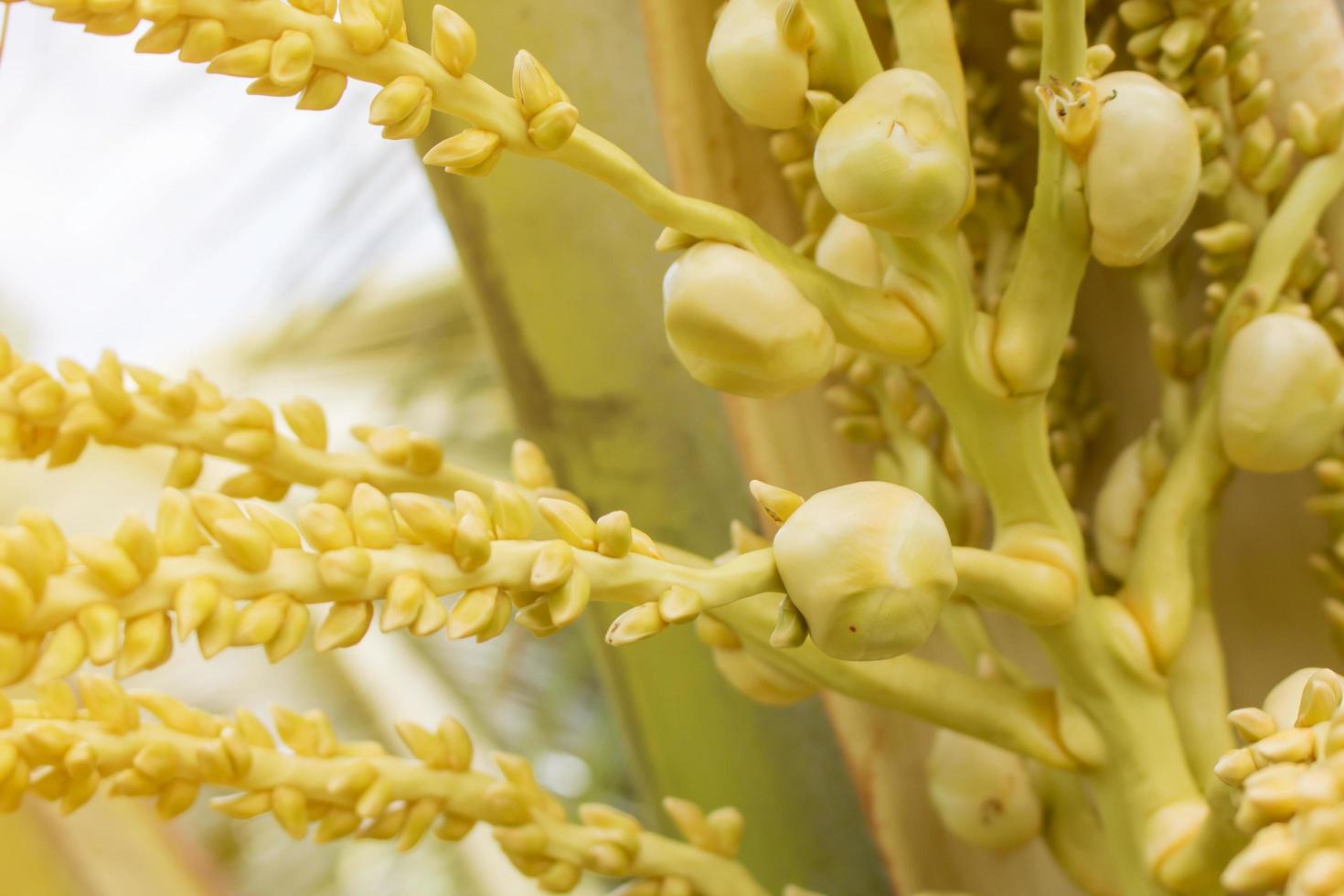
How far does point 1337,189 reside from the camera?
364mm

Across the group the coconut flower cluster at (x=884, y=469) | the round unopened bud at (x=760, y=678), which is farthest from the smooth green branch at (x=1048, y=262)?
the round unopened bud at (x=760, y=678)

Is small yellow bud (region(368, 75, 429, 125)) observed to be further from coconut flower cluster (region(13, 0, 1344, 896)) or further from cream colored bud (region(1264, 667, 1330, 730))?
cream colored bud (region(1264, 667, 1330, 730))

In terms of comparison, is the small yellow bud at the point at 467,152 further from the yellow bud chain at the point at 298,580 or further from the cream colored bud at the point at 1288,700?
the cream colored bud at the point at 1288,700

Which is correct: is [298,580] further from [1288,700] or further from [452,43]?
[1288,700]

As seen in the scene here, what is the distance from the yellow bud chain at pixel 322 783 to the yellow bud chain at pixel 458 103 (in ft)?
0.49

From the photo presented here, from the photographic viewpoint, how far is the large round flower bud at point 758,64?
0.30 meters

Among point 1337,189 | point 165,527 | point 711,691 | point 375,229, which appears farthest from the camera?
point 375,229

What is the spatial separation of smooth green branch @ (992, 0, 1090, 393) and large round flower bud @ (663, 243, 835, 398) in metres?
0.06

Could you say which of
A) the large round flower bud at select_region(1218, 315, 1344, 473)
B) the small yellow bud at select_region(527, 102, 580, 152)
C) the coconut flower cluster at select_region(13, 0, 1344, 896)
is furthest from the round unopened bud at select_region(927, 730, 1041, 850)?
the small yellow bud at select_region(527, 102, 580, 152)

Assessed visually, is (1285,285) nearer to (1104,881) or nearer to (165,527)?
(1104,881)

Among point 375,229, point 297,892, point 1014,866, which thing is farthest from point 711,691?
point 375,229

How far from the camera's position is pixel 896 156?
284mm

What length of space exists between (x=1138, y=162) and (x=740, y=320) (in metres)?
0.10

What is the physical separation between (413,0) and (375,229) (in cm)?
27
